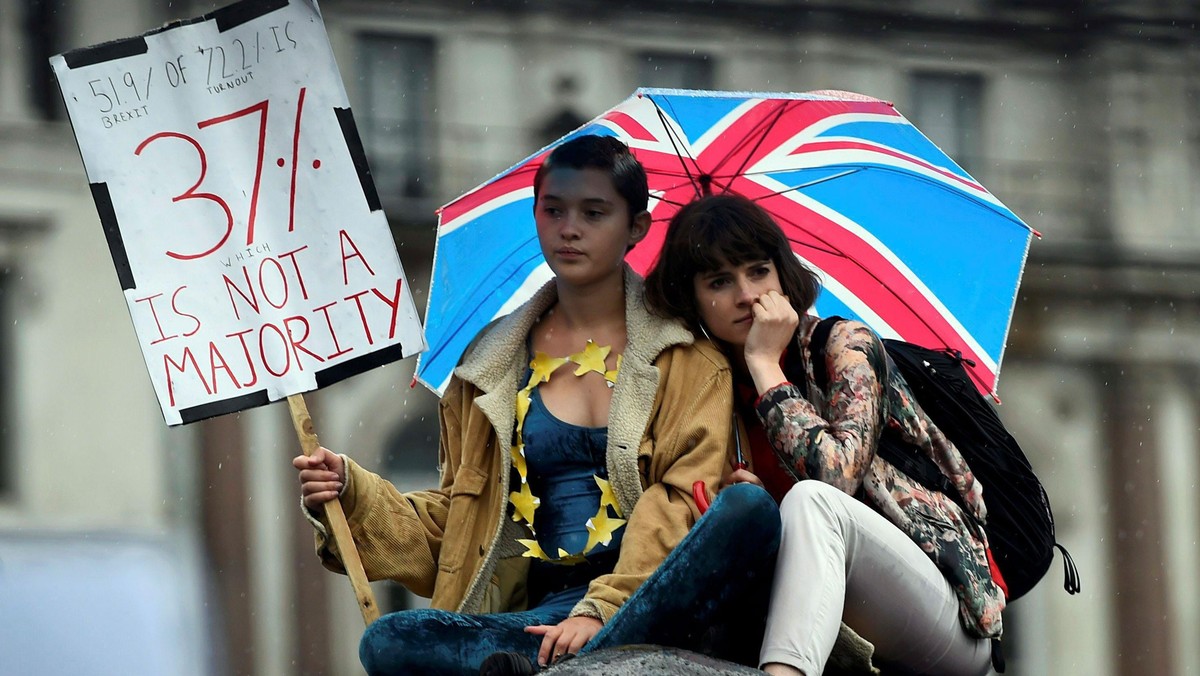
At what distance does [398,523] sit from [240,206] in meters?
0.66

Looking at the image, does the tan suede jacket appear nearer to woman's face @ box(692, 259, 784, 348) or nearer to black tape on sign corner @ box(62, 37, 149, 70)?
woman's face @ box(692, 259, 784, 348)

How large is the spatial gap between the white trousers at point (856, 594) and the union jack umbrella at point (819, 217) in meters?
0.97

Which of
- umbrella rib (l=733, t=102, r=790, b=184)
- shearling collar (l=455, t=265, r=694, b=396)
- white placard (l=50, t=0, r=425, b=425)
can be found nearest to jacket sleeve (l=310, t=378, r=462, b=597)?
shearling collar (l=455, t=265, r=694, b=396)

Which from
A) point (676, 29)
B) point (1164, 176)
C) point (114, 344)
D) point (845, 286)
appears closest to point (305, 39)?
point (845, 286)

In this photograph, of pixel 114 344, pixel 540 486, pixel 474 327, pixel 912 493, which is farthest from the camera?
pixel 114 344

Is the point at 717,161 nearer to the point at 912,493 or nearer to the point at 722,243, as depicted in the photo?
the point at 722,243

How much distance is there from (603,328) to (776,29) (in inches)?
550

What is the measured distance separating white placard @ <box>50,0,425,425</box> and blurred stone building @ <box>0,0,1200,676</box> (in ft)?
30.2

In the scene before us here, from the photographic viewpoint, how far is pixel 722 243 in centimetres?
366

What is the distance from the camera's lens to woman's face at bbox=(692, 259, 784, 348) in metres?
3.65

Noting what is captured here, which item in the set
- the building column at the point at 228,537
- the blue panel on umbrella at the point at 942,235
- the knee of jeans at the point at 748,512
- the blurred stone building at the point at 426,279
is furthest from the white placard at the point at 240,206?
the building column at the point at 228,537

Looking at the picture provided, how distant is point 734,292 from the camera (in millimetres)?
3660

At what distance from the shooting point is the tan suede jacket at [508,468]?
351 centimetres

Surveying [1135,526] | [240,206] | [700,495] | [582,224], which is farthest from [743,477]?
[1135,526]
